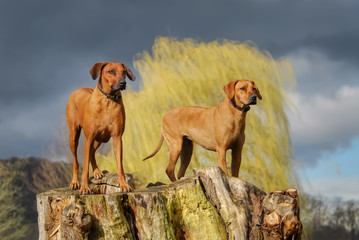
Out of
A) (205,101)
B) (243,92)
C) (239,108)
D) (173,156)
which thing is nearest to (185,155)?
(173,156)

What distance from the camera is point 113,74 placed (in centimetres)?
556

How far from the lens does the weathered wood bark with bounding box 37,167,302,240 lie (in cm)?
505

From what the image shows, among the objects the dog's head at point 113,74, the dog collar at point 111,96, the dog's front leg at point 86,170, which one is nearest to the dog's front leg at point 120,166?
the dog's front leg at point 86,170

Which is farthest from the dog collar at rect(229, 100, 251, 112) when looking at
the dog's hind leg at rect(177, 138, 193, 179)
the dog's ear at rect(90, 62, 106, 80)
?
the dog's ear at rect(90, 62, 106, 80)

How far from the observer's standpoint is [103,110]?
5777 millimetres

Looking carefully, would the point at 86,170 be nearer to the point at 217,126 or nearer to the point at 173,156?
the point at 173,156

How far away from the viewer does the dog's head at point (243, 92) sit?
6363 mm

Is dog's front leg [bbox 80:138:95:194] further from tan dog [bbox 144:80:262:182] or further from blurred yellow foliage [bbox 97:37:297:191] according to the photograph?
blurred yellow foliage [bbox 97:37:297:191]

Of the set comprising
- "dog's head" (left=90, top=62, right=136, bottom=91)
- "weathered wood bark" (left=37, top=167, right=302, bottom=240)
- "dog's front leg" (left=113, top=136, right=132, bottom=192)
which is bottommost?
"weathered wood bark" (left=37, top=167, right=302, bottom=240)

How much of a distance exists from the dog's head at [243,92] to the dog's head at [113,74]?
1700mm

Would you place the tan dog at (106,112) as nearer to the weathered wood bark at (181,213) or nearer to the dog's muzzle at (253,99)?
the weathered wood bark at (181,213)

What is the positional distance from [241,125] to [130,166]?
8.06 m

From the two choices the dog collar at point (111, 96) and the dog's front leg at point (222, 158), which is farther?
the dog's front leg at point (222, 158)

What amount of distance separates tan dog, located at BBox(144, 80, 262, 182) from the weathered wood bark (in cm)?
90
